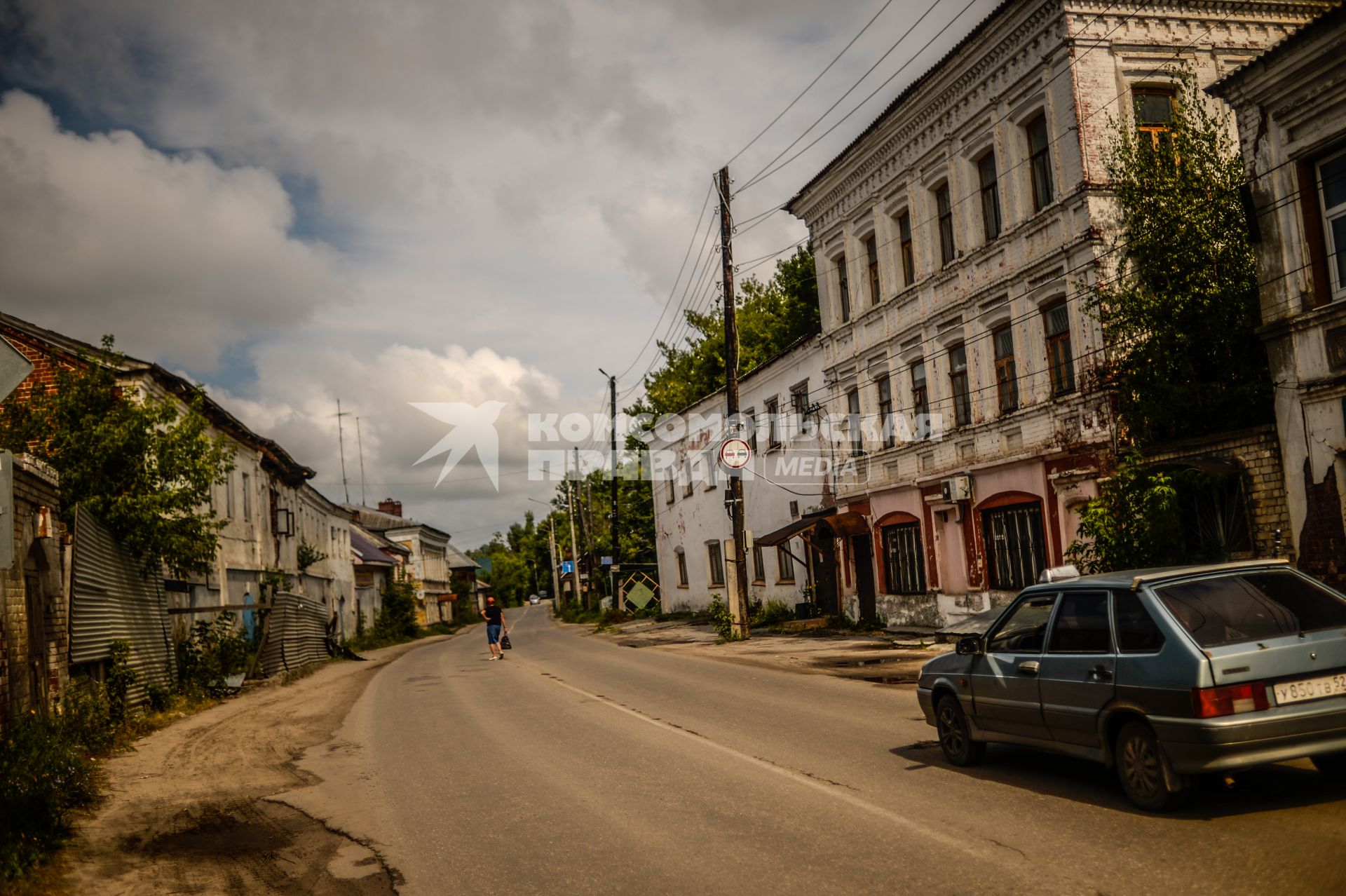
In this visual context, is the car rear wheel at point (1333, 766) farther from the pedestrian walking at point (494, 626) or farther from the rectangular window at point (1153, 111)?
the pedestrian walking at point (494, 626)

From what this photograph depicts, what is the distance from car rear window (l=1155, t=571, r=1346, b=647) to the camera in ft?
21.5

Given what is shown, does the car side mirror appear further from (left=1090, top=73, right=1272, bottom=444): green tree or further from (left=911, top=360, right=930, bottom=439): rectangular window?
(left=911, top=360, right=930, bottom=439): rectangular window

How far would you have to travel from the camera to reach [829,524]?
27.1m

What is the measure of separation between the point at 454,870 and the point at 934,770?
4.05 meters

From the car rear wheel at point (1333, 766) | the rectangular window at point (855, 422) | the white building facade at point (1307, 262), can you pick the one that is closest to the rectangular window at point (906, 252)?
the rectangular window at point (855, 422)

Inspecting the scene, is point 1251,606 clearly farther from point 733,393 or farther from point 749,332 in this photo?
point 749,332

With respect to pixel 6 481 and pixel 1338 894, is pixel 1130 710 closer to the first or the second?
pixel 1338 894

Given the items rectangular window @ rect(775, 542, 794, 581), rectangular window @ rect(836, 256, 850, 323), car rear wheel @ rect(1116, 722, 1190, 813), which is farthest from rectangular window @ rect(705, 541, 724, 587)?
car rear wheel @ rect(1116, 722, 1190, 813)

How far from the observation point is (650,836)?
696cm

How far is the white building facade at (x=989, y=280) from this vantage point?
1866cm

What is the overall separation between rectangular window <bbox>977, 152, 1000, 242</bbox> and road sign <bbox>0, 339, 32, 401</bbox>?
18.8 m

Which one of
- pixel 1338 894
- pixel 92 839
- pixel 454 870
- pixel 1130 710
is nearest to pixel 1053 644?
pixel 1130 710

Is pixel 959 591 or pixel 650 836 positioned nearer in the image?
pixel 650 836

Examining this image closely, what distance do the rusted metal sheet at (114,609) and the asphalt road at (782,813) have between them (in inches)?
175
